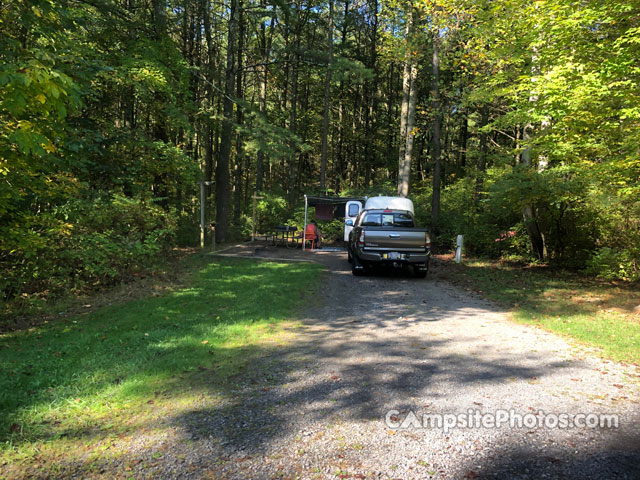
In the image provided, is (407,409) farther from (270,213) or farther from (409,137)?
(270,213)

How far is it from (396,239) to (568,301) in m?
4.32

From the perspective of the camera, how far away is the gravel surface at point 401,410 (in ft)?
8.73

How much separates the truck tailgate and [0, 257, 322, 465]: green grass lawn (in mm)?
3136

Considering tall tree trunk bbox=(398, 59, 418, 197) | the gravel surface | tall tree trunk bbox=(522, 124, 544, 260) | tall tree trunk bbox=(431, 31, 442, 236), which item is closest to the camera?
the gravel surface

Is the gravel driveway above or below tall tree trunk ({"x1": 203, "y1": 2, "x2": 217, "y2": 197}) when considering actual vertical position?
below

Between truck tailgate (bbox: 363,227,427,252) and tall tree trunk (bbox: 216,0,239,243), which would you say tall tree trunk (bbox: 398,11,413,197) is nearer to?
tall tree trunk (bbox: 216,0,239,243)

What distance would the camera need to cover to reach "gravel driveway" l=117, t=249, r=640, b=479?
8.74ft

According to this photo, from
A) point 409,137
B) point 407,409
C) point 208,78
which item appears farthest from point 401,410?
point 208,78

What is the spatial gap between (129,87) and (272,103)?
20.7m

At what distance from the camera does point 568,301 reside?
28.5 ft
